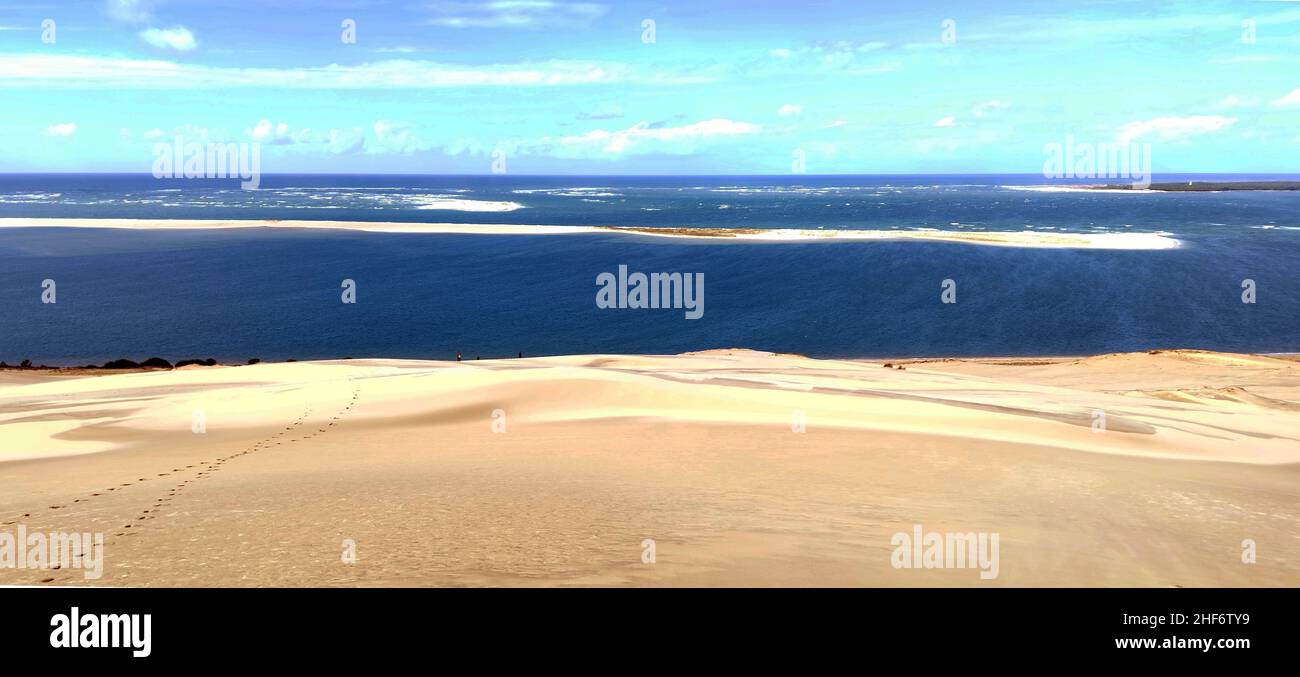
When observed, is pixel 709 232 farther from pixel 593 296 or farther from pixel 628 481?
pixel 628 481

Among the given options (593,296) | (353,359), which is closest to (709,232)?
(593,296)

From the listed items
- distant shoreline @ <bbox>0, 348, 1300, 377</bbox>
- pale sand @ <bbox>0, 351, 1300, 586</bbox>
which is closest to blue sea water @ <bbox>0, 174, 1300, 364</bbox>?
distant shoreline @ <bbox>0, 348, 1300, 377</bbox>

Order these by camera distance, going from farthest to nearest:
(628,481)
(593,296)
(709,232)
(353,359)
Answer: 1. (709,232)
2. (593,296)
3. (353,359)
4. (628,481)

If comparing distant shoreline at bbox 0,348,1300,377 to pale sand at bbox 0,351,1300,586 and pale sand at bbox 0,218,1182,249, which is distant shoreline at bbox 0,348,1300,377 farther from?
pale sand at bbox 0,218,1182,249

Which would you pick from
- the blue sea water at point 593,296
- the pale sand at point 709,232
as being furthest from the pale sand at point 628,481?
the pale sand at point 709,232

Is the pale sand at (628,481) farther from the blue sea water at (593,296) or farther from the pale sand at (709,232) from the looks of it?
the pale sand at (709,232)
